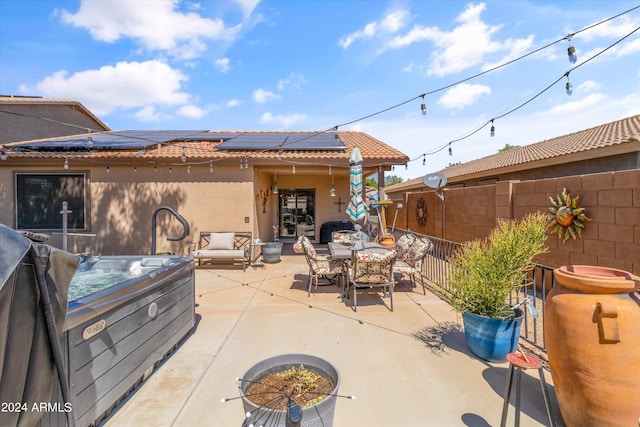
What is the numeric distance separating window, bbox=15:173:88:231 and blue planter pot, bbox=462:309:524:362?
389 inches

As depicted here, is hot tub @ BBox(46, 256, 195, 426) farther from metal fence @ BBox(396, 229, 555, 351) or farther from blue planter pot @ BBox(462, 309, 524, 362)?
blue planter pot @ BBox(462, 309, 524, 362)

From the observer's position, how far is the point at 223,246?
781 centimetres

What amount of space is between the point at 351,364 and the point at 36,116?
15.1 metres

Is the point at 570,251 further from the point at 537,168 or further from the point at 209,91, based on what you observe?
the point at 209,91

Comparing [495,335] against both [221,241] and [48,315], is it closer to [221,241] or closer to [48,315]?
[48,315]

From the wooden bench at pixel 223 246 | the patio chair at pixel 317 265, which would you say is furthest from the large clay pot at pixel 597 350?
the wooden bench at pixel 223 246

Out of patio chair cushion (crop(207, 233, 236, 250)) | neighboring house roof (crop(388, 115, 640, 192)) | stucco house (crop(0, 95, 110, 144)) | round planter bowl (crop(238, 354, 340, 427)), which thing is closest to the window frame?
stucco house (crop(0, 95, 110, 144))

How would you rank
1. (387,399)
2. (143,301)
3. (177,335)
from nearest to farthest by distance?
(387,399), (143,301), (177,335)

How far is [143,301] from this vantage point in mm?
2775

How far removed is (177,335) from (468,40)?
714 cm

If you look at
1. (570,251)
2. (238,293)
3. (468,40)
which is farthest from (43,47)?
(570,251)

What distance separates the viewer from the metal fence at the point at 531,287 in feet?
11.0

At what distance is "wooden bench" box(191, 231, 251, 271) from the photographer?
24.6 feet

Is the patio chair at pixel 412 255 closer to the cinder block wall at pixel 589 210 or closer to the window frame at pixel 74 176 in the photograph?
the cinder block wall at pixel 589 210
